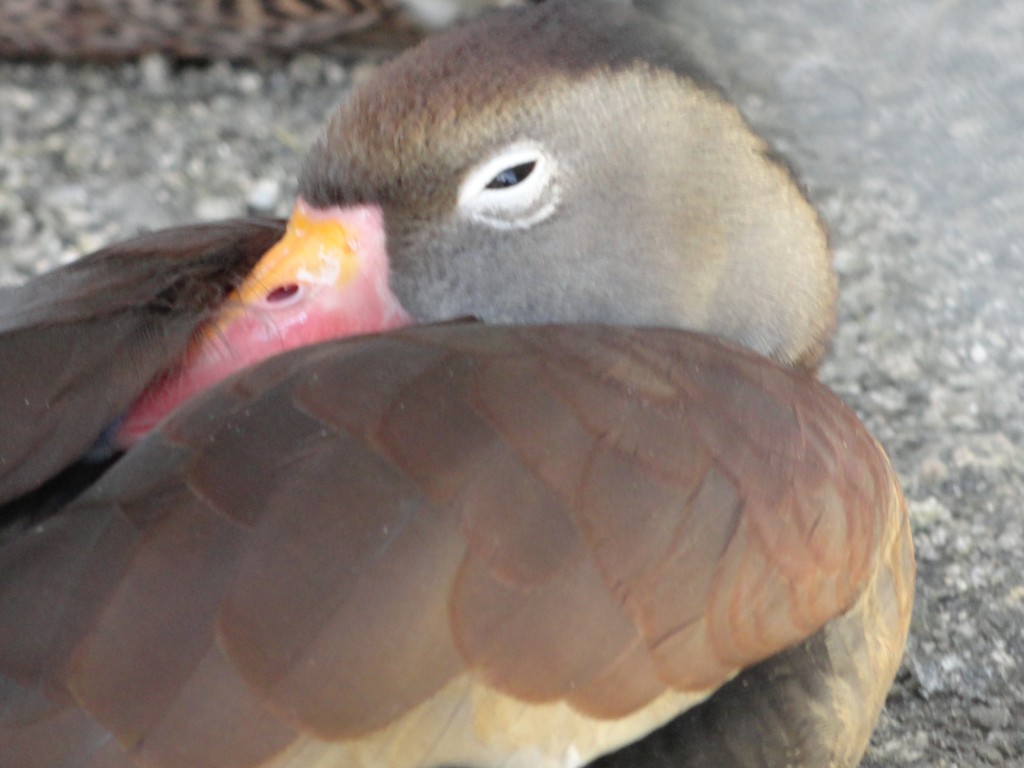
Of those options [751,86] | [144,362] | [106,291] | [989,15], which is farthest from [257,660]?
[751,86]

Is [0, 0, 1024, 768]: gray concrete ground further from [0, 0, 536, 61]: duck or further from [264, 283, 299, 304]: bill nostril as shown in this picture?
[264, 283, 299, 304]: bill nostril

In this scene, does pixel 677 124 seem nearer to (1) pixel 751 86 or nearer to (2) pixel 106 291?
(2) pixel 106 291

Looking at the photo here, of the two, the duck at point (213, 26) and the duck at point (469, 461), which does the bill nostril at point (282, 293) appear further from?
the duck at point (213, 26)

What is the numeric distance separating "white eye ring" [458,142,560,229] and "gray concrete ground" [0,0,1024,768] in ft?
2.36

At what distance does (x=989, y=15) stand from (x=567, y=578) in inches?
60.1

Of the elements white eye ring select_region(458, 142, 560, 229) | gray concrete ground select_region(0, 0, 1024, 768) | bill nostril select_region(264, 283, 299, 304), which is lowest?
gray concrete ground select_region(0, 0, 1024, 768)

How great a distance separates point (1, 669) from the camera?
0.87 metres

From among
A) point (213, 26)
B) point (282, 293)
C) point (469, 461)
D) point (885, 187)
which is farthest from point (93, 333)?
point (213, 26)

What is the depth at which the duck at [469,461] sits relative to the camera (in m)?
0.90

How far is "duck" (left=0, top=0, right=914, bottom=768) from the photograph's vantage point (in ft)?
2.95

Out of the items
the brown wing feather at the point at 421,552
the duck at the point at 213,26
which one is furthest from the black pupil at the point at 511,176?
the duck at the point at 213,26

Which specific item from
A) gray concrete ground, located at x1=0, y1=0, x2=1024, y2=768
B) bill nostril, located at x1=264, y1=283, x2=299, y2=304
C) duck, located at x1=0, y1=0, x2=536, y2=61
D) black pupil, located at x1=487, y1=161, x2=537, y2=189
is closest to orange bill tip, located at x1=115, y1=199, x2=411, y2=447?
bill nostril, located at x1=264, y1=283, x2=299, y2=304

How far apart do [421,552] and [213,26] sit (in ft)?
7.61

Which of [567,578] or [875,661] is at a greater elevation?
[567,578]
